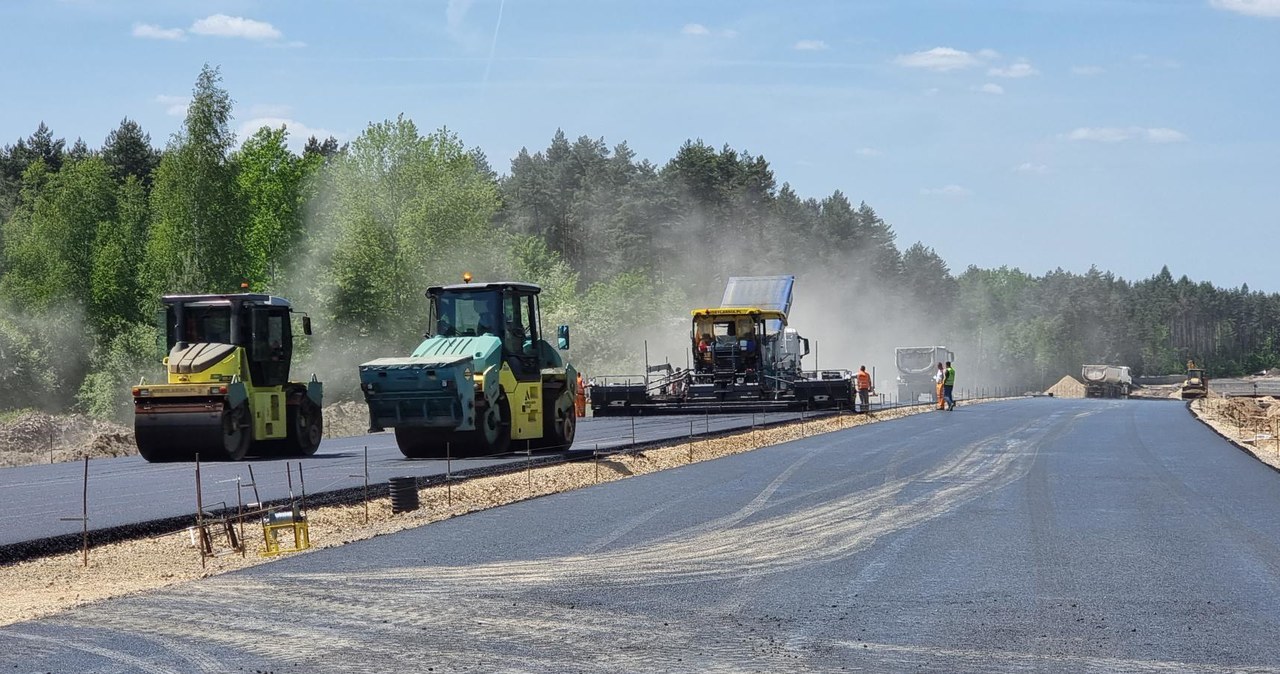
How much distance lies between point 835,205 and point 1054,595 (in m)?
114

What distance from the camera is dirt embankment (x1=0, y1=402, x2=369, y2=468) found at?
29.5 m

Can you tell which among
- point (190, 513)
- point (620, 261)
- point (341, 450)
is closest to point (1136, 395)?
point (620, 261)

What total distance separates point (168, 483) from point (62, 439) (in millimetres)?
16528

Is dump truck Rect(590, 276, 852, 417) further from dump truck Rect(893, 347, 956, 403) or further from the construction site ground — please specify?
dump truck Rect(893, 347, 956, 403)

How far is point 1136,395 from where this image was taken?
10831 centimetres

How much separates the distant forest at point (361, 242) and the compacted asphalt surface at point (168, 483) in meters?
28.4

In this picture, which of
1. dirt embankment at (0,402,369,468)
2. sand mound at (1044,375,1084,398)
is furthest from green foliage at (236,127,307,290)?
sand mound at (1044,375,1084,398)

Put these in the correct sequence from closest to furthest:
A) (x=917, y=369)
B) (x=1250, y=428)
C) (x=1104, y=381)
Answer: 1. (x=1250, y=428)
2. (x=917, y=369)
3. (x=1104, y=381)

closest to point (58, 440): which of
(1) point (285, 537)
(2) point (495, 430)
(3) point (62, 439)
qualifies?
(3) point (62, 439)

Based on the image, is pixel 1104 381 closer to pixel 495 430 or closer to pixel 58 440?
pixel 58 440

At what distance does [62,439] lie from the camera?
34.8 meters

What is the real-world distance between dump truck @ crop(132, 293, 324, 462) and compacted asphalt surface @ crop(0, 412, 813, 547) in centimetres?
45

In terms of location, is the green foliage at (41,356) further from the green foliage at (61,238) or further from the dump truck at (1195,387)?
the dump truck at (1195,387)

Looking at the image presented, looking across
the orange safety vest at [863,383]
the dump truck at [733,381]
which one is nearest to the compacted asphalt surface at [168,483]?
the dump truck at [733,381]
